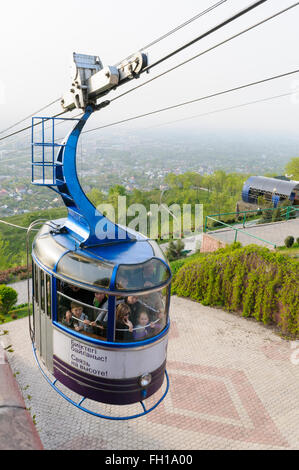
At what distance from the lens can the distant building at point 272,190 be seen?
1132 inches

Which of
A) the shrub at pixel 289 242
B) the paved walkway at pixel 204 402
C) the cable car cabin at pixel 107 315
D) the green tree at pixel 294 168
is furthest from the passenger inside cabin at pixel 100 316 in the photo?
the green tree at pixel 294 168

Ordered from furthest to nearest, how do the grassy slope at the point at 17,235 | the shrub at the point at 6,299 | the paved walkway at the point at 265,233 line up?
the grassy slope at the point at 17,235
the paved walkway at the point at 265,233
the shrub at the point at 6,299

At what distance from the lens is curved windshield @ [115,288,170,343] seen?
6.84 meters

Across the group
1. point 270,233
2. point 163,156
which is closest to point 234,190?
point 270,233

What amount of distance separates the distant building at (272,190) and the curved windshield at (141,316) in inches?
955

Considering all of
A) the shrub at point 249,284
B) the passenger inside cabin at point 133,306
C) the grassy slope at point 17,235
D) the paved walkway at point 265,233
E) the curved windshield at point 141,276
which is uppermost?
the curved windshield at point 141,276

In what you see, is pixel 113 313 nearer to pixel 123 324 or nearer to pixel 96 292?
pixel 123 324

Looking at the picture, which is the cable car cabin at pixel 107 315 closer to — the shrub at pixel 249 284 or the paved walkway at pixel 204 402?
the paved walkway at pixel 204 402

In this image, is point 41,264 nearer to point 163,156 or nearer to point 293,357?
A: point 293,357

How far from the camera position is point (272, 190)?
30.1m

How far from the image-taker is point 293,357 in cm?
1128

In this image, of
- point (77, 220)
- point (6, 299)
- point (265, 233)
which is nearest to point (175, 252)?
point (265, 233)

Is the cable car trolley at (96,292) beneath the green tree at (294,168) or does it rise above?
beneath

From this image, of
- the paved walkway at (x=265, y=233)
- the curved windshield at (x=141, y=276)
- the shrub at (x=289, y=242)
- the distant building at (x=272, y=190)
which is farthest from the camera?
the distant building at (x=272, y=190)
